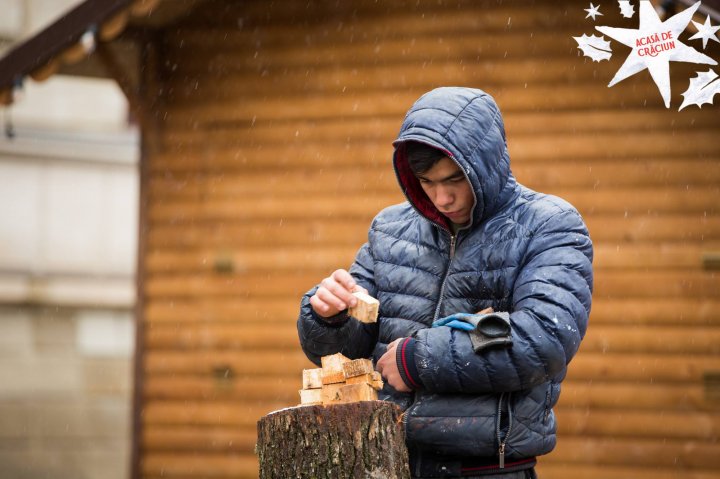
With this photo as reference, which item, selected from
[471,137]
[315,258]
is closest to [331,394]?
[471,137]

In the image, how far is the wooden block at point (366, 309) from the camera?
8.96ft

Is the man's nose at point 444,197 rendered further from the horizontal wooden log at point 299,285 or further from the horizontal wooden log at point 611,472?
the horizontal wooden log at point 611,472

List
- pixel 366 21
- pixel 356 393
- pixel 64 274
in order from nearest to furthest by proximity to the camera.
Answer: pixel 356 393, pixel 366 21, pixel 64 274

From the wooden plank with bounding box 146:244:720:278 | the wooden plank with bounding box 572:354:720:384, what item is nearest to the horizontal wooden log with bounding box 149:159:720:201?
the wooden plank with bounding box 146:244:720:278

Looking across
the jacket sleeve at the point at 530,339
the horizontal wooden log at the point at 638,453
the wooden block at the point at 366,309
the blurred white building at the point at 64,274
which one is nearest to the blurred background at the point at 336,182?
the horizontal wooden log at the point at 638,453

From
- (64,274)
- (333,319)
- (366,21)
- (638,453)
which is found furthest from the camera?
(64,274)

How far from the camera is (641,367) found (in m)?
6.62

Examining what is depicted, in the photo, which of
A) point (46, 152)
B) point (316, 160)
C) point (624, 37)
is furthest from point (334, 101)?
point (46, 152)

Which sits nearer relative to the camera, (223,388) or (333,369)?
(333,369)

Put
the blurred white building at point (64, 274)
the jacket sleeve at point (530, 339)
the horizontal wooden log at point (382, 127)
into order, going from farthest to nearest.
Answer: the blurred white building at point (64, 274), the horizontal wooden log at point (382, 127), the jacket sleeve at point (530, 339)

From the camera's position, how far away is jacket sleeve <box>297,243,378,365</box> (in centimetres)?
297

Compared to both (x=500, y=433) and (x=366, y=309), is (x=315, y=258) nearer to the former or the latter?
(x=366, y=309)

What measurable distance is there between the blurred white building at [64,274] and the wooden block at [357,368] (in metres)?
13.4

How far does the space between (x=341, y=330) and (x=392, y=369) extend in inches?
11.4
